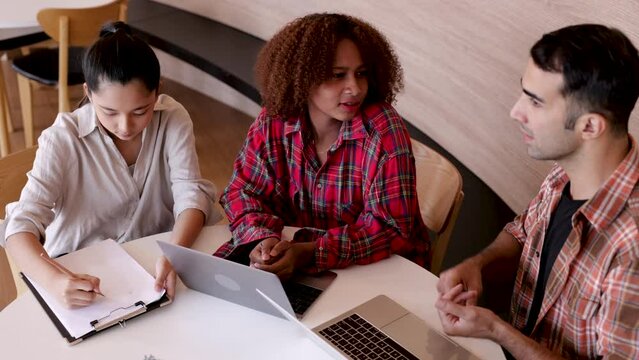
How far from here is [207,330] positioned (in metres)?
1.39

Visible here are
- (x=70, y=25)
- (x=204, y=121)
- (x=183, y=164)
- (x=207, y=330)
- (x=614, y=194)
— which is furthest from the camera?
(x=204, y=121)

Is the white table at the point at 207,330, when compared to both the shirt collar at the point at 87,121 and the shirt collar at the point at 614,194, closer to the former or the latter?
the shirt collar at the point at 614,194

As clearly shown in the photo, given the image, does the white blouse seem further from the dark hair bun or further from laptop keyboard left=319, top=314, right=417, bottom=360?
laptop keyboard left=319, top=314, right=417, bottom=360

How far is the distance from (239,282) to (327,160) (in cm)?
57

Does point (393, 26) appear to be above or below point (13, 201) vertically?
above

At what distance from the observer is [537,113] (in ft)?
4.54

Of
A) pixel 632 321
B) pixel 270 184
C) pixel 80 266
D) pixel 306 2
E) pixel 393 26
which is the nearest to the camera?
pixel 632 321

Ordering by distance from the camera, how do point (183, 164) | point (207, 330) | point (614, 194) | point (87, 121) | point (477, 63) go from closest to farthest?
point (614, 194)
point (207, 330)
point (87, 121)
point (183, 164)
point (477, 63)

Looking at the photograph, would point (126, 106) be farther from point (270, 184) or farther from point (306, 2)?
point (306, 2)

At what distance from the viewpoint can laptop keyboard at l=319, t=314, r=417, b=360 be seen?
1.30 meters

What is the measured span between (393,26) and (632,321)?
6.80ft

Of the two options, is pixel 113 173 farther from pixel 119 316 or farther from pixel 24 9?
pixel 24 9

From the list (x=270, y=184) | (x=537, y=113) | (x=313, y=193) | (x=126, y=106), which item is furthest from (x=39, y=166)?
(x=537, y=113)

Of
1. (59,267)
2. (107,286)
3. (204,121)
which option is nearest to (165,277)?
(107,286)
